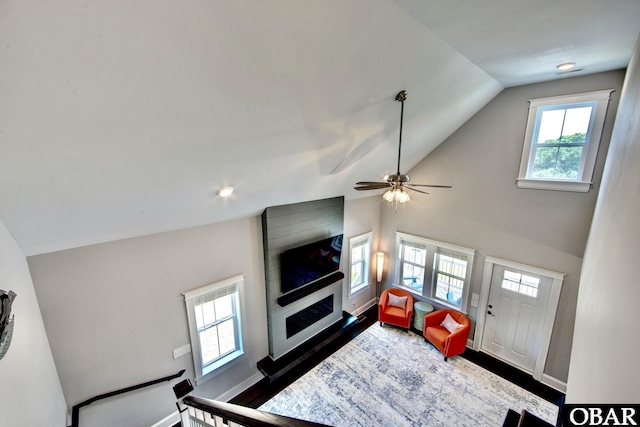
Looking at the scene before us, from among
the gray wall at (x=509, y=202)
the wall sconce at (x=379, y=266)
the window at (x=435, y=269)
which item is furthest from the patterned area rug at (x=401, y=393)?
the wall sconce at (x=379, y=266)

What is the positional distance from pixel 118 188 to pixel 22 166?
0.61m

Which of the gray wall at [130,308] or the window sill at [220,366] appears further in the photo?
the window sill at [220,366]

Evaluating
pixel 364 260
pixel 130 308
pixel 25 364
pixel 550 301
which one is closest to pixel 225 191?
pixel 130 308

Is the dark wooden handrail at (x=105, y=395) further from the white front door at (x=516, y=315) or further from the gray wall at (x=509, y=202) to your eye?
the white front door at (x=516, y=315)

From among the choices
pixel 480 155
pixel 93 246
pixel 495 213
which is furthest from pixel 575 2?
pixel 93 246

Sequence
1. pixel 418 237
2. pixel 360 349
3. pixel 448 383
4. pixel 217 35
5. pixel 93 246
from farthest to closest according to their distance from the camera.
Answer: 1. pixel 418 237
2. pixel 360 349
3. pixel 448 383
4. pixel 93 246
5. pixel 217 35

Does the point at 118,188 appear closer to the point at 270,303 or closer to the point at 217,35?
the point at 217,35

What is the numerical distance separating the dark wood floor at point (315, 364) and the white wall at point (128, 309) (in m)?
0.62

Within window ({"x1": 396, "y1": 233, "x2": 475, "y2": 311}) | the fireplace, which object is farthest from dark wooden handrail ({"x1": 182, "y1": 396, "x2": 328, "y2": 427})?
window ({"x1": 396, "y1": 233, "x2": 475, "y2": 311})

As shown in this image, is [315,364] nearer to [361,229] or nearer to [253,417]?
[361,229]

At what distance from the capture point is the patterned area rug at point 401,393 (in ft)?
13.1

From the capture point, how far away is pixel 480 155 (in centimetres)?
475

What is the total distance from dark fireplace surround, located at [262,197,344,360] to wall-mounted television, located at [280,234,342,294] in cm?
10

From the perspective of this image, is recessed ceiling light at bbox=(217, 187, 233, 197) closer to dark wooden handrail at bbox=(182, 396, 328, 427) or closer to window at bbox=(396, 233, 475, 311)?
dark wooden handrail at bbox=(182, 396, 328, 427)
